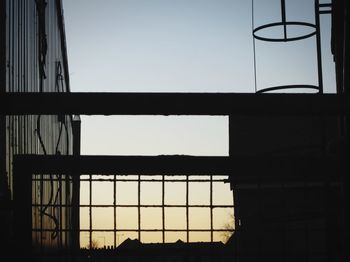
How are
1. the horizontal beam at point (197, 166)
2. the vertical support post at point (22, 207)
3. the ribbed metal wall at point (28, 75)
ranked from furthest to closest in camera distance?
the ribbed metal wall at point (28, 75) < the horizontal beam at point (197, 166) < the vertical support post at point (22, 207)

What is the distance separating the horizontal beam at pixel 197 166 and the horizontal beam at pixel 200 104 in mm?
1192

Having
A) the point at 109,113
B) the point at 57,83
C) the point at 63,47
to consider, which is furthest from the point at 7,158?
the point at 63,47

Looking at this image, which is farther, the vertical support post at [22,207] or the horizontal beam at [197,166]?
the horizontal beam at [197,166]

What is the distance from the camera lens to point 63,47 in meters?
21.6

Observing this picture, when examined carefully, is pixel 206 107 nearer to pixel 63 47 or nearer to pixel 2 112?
pixel 2 112

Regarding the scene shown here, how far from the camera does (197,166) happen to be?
11.1 feet

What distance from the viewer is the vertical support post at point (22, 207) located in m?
2.98

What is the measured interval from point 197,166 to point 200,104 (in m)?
1.24

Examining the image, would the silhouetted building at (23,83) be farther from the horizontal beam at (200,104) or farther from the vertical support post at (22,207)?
the horizontal beam at (200,104)

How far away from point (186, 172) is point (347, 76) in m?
1.16

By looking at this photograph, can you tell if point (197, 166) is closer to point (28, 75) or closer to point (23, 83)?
point (23, 83)

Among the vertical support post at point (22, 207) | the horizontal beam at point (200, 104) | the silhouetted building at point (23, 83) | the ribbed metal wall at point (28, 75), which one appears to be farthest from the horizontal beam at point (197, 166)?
the ribbed metal wall at point (28, 75)

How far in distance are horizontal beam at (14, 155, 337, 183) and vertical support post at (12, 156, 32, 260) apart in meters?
0.15

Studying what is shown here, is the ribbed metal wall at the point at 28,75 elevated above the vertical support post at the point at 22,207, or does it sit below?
above
